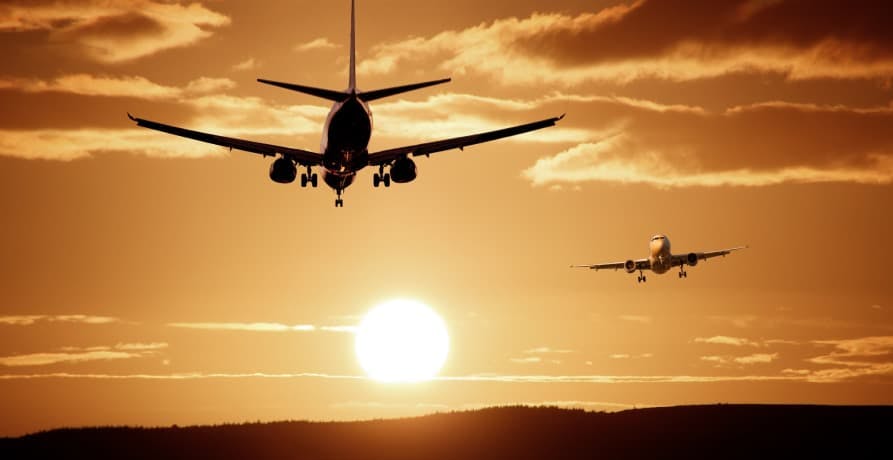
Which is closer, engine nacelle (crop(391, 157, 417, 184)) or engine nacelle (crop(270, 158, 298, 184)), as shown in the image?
engine nacelle (crop(391, 157, 417, 184))

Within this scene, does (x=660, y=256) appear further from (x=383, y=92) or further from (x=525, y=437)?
(x=383, y=92)

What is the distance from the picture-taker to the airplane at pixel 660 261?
127750 millimetres

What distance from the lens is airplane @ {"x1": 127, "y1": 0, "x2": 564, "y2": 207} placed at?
66.1 m

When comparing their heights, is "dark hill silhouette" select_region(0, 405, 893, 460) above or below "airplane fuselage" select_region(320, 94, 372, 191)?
below

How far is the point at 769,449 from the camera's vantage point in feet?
343

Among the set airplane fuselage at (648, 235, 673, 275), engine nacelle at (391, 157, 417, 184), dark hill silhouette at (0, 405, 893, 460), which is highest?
airplane fuselage at (648, 235, 673, 275)

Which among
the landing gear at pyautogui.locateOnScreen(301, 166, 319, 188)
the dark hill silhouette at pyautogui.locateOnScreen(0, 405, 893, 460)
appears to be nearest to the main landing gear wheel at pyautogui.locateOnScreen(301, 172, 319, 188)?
the landing gear at pyautogui.locateOnScreen(301, 166, 319, 188)

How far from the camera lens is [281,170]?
72.1 meters

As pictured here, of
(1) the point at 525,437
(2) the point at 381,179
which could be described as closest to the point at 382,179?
(2) the point at 381,179

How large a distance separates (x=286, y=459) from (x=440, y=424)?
17975mm

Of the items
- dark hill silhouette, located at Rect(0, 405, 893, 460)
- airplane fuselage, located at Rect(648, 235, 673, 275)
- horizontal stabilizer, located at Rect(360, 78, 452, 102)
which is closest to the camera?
horizontal stabilizer, located at Rect(360, 78, 452, 102)

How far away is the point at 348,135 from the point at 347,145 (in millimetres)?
869

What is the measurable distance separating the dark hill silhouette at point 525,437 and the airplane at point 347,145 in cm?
4333

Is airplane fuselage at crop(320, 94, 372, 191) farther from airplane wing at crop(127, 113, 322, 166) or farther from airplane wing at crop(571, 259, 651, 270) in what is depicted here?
airplane wing at crop(571, 259, 651, 270)
